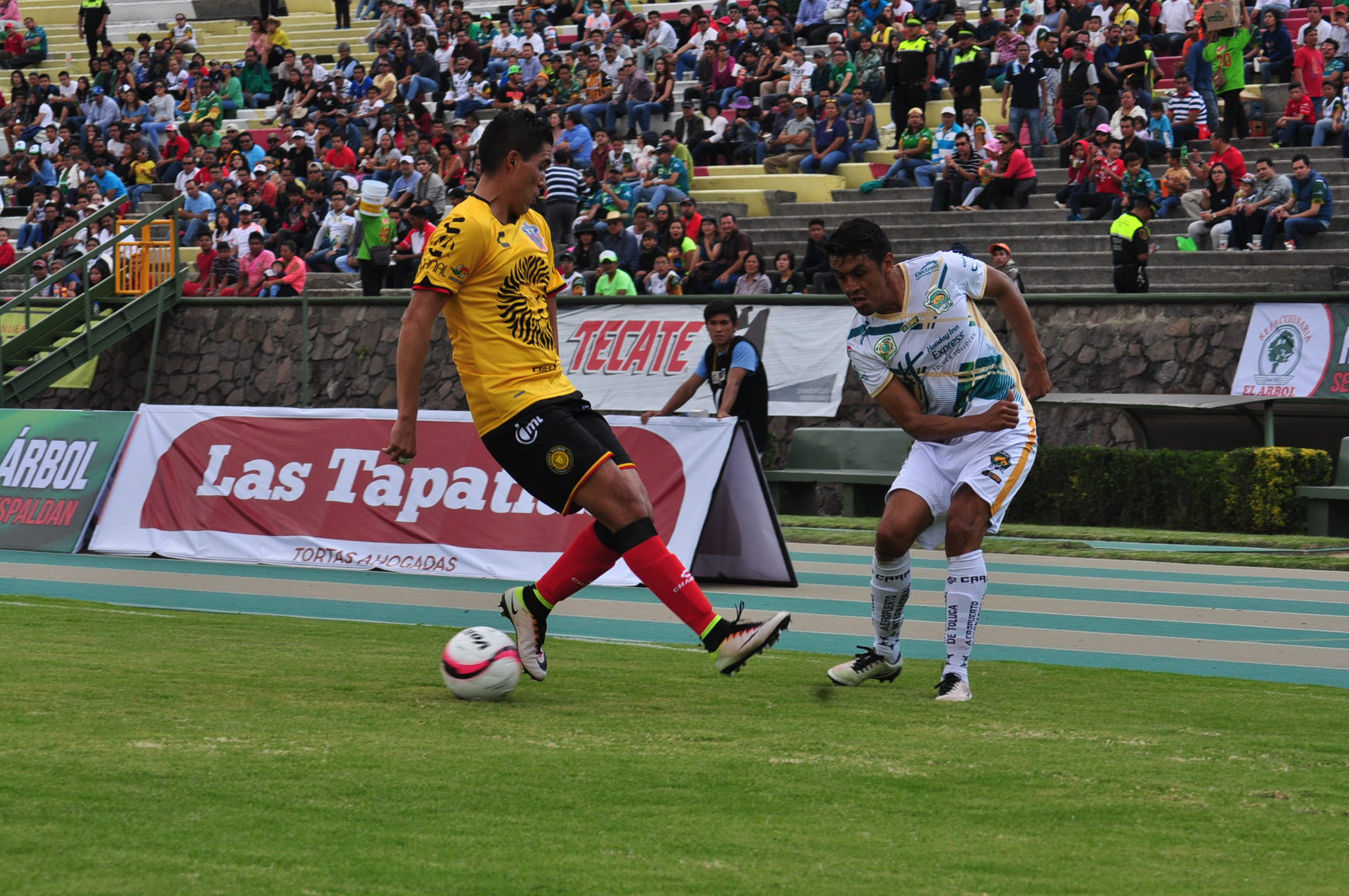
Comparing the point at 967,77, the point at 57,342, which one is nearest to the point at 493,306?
the point at 967,77

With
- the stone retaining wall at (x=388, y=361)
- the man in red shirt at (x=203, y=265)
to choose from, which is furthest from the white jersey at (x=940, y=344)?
the man in red shirt at (x=203, y=265)

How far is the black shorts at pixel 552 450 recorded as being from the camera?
6.69 m

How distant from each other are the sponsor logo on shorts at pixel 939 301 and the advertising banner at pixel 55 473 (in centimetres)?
925

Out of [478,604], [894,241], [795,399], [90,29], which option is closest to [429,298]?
[478,604]

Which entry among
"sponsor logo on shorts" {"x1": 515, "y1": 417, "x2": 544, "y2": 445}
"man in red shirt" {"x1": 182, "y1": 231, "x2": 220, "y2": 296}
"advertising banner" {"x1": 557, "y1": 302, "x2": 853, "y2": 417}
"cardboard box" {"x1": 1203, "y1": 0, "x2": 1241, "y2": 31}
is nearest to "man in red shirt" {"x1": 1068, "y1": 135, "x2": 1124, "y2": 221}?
"cardboard box" {"x1": 1203, "y1": 0, "x2": 1241, "y2": 31}

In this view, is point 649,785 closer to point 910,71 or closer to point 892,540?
point 892,540

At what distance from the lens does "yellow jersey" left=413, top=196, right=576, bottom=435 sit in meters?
6.70

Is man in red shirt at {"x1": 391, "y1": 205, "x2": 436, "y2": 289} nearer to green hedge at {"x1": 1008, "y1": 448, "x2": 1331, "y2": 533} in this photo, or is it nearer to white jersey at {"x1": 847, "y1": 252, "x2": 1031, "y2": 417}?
green hedge at {"x1": 1008, "y1": 448, "x2": 1331, "y2": 533}

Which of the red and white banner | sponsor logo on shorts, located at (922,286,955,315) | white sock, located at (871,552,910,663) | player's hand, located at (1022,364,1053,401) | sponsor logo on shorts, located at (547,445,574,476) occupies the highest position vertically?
sponsor logo on shorts, located at (922,286,955,315)

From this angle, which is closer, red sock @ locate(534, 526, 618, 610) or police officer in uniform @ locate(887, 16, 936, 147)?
red sock @ locate(534, 526, 618, 610)

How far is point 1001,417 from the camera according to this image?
22.9ft

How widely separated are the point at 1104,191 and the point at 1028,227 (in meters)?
1.09

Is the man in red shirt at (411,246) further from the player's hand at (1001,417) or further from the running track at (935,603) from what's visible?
the player's hand at (1001,417)

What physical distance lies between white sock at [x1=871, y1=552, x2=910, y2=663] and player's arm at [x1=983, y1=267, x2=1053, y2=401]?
0.91m
